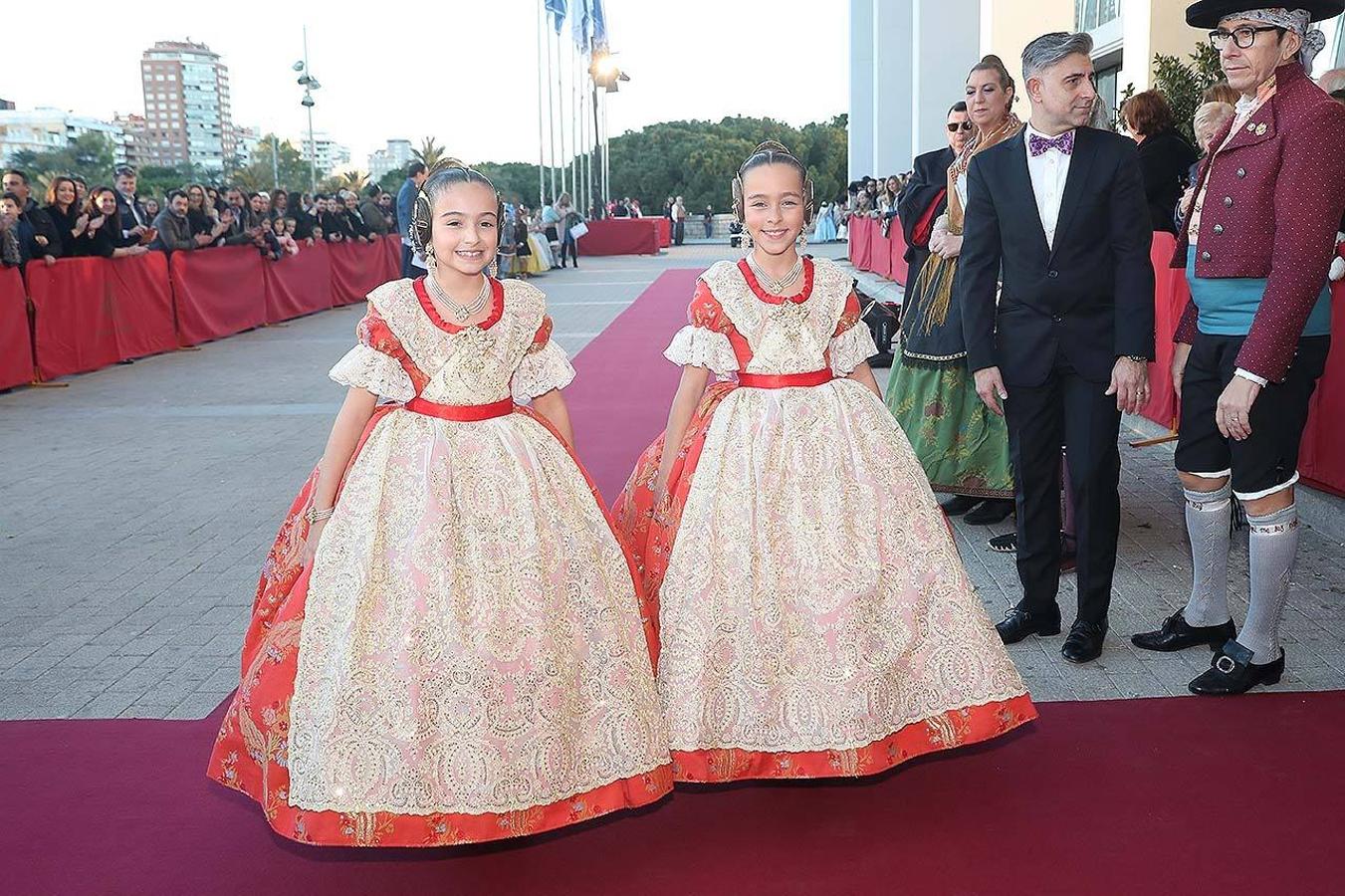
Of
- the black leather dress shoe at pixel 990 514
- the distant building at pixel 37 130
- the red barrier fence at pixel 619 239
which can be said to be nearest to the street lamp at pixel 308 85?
the distant building at pixel 37 130

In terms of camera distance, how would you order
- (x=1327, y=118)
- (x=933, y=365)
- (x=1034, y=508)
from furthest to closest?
1. (x=933, y=365)
2. (x=1034, y=508)
3. (x=1327, y=118)

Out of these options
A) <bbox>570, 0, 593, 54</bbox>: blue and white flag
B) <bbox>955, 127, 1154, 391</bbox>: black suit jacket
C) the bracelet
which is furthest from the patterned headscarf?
<bbox>570, 0, 593, 54</bbox>: blue and white flag

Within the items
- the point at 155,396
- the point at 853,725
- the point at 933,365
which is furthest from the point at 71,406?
the point at 853,725

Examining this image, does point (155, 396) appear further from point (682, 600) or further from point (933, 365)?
point (682, 600)

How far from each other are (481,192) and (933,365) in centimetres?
292

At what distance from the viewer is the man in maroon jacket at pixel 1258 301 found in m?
3.35

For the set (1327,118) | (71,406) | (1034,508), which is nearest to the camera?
(1327,118)

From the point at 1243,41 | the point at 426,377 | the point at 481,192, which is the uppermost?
the point at 1243,41

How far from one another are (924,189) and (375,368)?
3272 millimetres

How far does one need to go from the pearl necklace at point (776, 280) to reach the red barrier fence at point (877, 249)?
11.2m

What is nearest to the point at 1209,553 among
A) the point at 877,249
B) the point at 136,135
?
the point at 877,249

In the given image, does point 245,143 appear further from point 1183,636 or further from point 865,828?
point 865,828

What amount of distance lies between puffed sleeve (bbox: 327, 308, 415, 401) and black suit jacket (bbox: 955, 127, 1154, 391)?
71.6 inches

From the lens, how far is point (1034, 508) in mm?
4105
